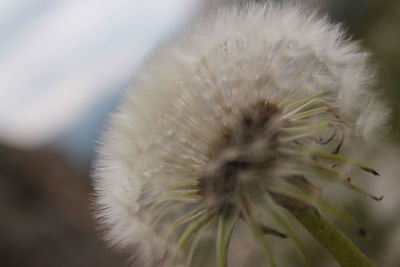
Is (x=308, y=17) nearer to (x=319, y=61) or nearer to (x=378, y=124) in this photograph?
(x=319, y=61)

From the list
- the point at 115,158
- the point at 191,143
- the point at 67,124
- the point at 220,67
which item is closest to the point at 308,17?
the point at 220,67

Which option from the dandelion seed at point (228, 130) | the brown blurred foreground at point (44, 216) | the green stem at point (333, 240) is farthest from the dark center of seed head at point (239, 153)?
the brown blurred foreground at point (44, 216)

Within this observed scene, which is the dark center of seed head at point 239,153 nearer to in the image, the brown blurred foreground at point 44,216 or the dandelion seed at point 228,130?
the dandelion seed at point 228,130

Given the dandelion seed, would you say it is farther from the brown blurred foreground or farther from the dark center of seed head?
the brown blurred foreground

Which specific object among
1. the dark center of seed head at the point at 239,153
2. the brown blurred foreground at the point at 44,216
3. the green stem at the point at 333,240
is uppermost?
the dark center of seed head at the point at 239,153

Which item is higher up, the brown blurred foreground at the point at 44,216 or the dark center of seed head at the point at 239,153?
the dark center of seed head at the point at 239,153

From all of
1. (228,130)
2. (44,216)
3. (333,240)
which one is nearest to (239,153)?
(228,130)
